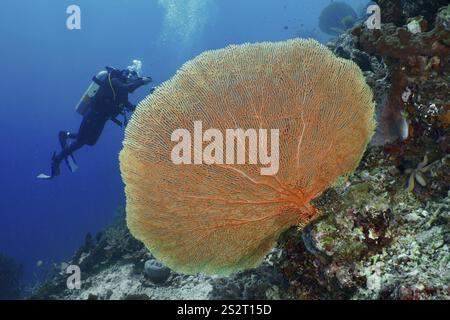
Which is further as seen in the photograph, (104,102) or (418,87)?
(104,102)

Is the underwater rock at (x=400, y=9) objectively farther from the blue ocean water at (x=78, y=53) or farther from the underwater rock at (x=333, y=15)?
the blue ocean water at (x=78, y=53)

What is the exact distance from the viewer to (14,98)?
11000 centimetres

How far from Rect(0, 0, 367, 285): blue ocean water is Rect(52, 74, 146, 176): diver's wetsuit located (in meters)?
67.3

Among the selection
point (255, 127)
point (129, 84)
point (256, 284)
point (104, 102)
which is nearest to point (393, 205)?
point (255, 127)

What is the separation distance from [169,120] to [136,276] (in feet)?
14.4

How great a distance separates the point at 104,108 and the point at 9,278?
450 inches

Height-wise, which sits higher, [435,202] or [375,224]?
→ [435,202]

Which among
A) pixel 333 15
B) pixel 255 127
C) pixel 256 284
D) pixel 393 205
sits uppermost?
pixel 333 15

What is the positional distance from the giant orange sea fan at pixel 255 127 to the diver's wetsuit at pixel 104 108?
6139mm

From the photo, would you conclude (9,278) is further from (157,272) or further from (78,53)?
(78,53)

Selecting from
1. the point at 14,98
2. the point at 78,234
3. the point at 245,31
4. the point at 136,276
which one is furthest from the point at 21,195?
the point at 136,276

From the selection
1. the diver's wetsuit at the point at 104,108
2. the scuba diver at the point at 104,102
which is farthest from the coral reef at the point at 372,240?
the diver's wetsuit at the point at 104,108

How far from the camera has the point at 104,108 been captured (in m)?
10.6
